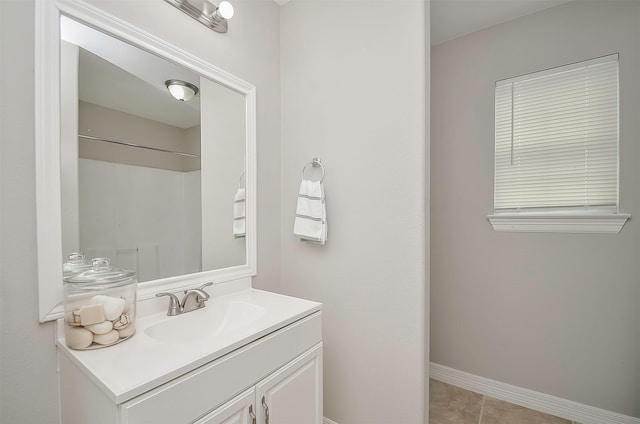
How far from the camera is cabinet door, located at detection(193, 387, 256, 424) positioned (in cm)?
81

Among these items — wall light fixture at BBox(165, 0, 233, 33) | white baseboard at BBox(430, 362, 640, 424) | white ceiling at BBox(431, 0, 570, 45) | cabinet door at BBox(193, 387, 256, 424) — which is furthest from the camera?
white ceiling at BBox(431, 0, 570, 45)

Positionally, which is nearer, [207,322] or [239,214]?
[207,322]

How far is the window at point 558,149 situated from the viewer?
1612 mm

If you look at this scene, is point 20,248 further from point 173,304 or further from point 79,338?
point 173,304

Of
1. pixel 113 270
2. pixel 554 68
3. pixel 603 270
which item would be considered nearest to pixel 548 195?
pixel 603 270

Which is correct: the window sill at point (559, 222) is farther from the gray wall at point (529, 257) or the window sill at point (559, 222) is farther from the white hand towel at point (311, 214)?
the white hand towel at point (311, 214)

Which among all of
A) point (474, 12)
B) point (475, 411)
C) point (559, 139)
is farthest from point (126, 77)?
point (475, 411)

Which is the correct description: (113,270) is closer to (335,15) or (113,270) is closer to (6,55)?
(6,55)

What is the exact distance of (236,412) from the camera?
880 millimetres

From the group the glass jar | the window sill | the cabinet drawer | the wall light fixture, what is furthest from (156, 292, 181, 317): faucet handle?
the window sill

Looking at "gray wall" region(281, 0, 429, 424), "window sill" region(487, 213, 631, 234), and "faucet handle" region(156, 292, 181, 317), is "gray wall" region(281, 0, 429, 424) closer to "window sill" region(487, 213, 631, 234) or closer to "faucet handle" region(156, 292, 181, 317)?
"faucet handle" region(156, 292, 181, 317)

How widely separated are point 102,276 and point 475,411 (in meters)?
2.20

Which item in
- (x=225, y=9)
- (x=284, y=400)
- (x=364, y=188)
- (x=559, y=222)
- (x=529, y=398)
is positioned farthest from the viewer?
(x=529, y=398)

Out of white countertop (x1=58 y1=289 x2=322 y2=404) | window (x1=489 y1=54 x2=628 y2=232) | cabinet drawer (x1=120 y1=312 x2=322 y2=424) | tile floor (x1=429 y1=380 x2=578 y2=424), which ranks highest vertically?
window (x1=489 y1=54 x2=628 y2=232)
